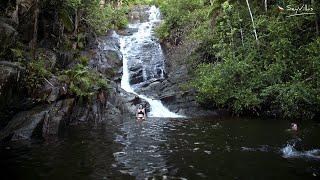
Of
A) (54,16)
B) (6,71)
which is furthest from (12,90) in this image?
(54,16)

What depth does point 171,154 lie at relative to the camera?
14.1 metres

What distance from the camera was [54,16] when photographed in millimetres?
29062

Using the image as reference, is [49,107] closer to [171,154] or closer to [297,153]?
[171,154]

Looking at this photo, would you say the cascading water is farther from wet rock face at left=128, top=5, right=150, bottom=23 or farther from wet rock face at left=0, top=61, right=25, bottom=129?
wet rock face at left=0, top=61, right=25, bottom=129

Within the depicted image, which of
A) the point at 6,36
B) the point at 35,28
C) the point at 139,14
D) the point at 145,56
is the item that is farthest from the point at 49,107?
the point at 139,14

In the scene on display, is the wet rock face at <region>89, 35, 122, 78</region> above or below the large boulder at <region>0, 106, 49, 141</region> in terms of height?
above

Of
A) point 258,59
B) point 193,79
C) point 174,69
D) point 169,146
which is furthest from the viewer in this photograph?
point 174,69

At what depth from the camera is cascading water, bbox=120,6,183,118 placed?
2763cm

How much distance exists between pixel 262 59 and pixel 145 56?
11698 mm

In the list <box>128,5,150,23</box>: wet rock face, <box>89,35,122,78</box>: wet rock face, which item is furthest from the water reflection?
<box>128,5,150,23</box>: wet rock face

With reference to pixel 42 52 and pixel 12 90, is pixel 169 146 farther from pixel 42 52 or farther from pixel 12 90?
pixel 42 52

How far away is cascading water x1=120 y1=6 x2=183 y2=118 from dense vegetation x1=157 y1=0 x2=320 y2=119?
319 centimetres

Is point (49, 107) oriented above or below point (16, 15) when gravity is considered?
below

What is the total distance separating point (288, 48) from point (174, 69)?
35.5ft
